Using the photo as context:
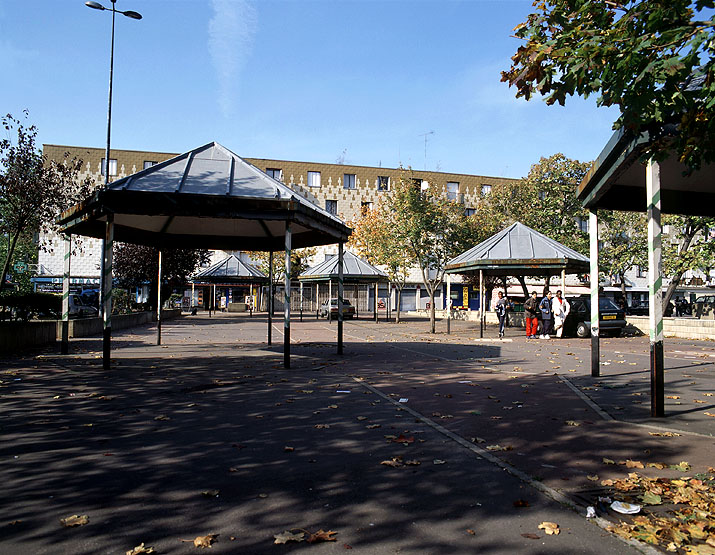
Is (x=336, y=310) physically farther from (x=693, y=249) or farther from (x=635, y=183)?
(x=635, y=183)

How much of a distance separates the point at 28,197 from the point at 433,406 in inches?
625

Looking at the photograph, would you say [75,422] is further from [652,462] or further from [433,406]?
[652,462]

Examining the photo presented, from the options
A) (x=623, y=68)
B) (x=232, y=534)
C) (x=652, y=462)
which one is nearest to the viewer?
(x=232, y=534)

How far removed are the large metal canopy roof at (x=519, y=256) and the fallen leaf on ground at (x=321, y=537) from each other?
19.6 metres

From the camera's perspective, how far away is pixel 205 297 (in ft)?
212

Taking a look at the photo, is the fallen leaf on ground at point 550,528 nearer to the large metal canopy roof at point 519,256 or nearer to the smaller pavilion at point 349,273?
the large metal canopy roof at point 519,256

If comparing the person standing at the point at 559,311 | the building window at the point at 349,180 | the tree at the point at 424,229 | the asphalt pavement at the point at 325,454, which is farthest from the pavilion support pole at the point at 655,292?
the building window at the point at 349,180

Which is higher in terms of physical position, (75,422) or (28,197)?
(28,197)

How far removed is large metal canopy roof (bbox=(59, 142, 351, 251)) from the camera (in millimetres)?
10703

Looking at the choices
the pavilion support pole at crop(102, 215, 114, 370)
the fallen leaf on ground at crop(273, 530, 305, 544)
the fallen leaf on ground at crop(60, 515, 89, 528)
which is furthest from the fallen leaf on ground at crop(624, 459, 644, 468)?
the pavilion support pole at crop(102, 215, 114, 370)

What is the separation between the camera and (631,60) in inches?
172

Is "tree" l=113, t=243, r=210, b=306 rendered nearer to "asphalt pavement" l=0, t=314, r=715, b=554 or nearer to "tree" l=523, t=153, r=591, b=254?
"tree" l=523, t=153, r=591, b=254

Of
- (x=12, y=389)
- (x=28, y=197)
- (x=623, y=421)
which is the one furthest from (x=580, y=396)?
(x=28, y=197)

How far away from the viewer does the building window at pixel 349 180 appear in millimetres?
60062
